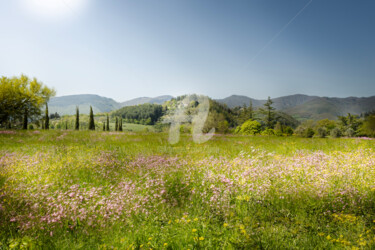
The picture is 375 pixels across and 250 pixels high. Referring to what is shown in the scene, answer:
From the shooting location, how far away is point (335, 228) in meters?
3.22

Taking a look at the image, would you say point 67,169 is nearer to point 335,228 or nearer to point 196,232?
point 196,232

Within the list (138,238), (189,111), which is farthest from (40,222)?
(189,111)

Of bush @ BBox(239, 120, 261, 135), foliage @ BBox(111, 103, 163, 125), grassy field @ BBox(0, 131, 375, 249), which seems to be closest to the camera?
grassy field @ BBox(0, 131, 375, 249)

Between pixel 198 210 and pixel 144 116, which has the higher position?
pixel 144 116

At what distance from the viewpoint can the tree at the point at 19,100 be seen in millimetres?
33656

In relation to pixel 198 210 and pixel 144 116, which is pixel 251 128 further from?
pixel 144 116

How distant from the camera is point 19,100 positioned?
37000 millimetres

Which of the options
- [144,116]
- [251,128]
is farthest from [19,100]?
[144,116]

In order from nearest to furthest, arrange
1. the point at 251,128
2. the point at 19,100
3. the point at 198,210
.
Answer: the point at 198,210 < the point at 251,128 < the point at 19,100

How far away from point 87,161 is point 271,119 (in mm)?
67822

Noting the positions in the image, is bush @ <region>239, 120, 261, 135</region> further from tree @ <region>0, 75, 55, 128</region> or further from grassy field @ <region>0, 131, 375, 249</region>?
tree @ <region>0, 75, 55, 128</region>

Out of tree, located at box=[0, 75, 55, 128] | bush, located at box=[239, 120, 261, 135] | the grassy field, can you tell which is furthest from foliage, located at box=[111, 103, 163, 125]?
the grassy field

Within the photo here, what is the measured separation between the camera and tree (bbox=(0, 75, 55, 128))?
33.7m

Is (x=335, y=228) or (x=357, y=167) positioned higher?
(x=357, y=167)
